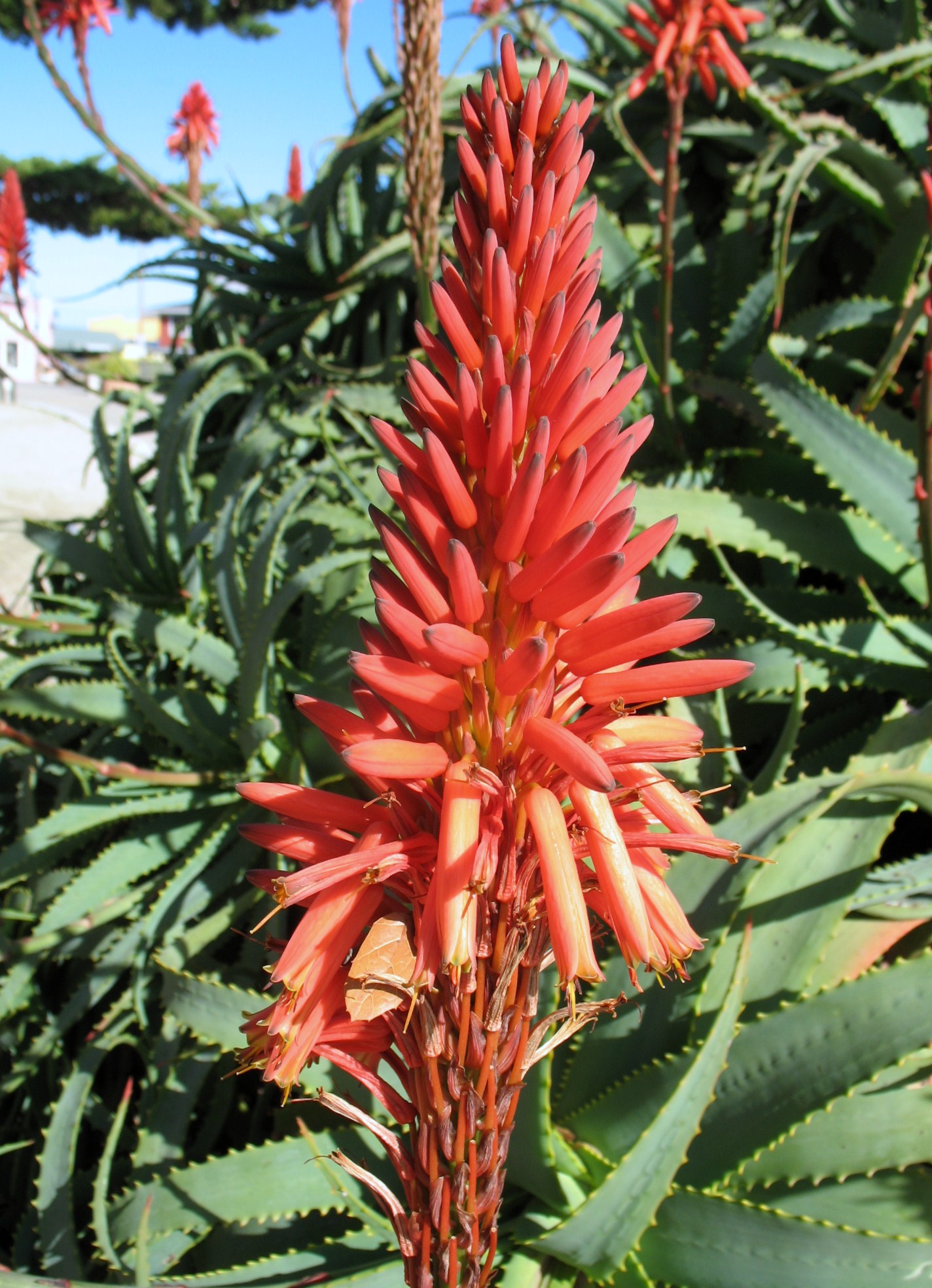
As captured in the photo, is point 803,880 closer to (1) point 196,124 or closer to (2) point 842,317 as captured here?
(2) point 842,317

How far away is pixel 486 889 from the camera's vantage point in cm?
59

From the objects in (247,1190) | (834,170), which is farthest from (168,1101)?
(834,170)

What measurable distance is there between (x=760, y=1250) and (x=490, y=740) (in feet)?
2.57

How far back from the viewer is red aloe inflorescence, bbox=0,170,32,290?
2.63m

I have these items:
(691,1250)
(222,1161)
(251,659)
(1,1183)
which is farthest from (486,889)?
(1,1183)

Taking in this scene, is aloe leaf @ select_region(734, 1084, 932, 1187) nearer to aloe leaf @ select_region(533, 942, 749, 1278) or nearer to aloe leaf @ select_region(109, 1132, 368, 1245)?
aloe leaf @ select_region(533, 942, 749, 1278)

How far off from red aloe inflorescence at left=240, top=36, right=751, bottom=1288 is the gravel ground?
4.09 meters

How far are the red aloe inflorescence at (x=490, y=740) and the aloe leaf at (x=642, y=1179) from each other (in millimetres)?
313

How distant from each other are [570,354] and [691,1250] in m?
1.04

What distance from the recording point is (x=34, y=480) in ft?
23.1

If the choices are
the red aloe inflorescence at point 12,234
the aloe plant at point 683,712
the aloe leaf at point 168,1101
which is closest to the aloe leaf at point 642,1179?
the aloe plant at point 683,712

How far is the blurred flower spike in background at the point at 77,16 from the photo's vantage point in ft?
9.53

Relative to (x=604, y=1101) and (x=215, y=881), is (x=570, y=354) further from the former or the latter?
(x=215, y=881)

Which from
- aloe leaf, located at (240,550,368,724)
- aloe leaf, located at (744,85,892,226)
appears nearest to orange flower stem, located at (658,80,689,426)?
aloe leaf, located at (744,85,892,226)
